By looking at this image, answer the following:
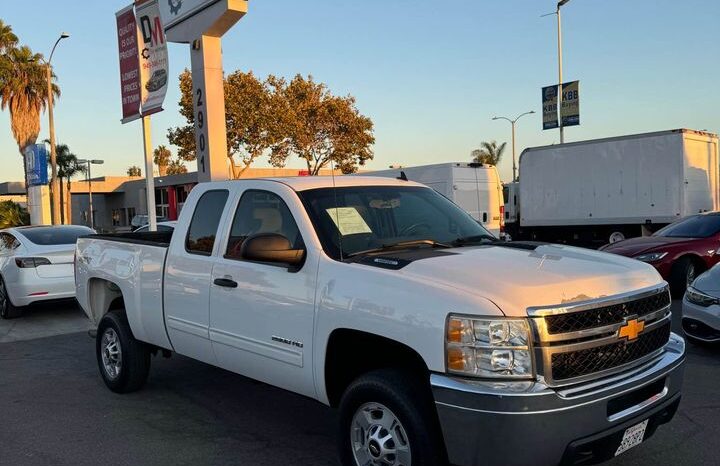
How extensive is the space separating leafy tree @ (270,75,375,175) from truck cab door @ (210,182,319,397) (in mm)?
30088

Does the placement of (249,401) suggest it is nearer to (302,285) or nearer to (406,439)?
(302,285)

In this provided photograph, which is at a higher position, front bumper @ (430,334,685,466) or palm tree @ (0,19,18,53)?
palm tree @ (0,19,18,53)

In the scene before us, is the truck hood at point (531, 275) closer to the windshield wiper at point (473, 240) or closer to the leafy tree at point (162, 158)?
the windshield wiper at point (473, 240)

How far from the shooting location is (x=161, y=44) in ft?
36.7

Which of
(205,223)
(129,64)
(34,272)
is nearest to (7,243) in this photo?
(34,272)

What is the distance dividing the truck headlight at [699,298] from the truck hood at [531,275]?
3.30 m

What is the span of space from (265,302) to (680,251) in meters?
8.29

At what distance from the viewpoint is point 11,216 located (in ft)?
112

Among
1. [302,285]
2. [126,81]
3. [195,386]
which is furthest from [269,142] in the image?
A: [302,285]

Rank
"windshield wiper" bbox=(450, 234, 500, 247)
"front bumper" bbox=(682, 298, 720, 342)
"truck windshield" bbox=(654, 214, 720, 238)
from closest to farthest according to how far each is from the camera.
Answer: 1. "windshield wiper" bbox=(450, 234, 500, 247)
2. "front bumper" bbox=(682, 298, 720, 342)
3. "truck windshield" bbox=(654, 214, 720, 238)

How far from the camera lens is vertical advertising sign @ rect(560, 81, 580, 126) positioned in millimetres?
29625

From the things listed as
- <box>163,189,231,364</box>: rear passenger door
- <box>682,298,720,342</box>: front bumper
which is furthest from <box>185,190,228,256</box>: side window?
<box>682,298,720,342</box>: front bumper

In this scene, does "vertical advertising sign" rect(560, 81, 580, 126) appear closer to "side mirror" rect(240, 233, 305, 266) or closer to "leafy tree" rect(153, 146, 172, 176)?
"side mirror" rect(240, 233, 305, 266)

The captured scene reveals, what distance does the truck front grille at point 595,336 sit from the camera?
3.06 metres
